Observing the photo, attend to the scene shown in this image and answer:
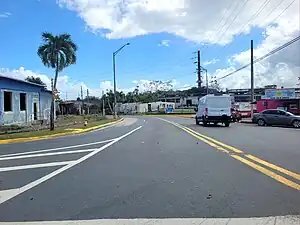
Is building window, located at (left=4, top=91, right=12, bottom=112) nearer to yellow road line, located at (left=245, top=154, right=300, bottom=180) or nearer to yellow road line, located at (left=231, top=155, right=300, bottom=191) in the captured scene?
yellow road line, located at (left=245, top=154, right=300, bottom=180)

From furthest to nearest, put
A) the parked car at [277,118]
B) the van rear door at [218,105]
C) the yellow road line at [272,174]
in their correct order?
the van rear door at [218,105], the parked car at [277,118], the yellow road line at [272,174]

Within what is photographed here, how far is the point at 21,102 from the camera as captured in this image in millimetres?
33500

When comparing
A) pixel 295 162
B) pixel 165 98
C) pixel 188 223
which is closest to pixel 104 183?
pixel 188 223

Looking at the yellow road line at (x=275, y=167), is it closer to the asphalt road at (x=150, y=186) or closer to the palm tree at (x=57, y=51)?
the asphalt road at (x=150, y=186)

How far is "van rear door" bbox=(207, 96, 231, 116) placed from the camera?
31.1 metres

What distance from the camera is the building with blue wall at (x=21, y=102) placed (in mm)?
29544

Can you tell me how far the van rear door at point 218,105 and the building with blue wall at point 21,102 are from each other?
51.3 feet

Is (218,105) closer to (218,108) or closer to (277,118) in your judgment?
(218,108)

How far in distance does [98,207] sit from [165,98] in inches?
5915

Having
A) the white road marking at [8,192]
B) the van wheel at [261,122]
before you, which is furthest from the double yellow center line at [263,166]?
the van wheel at [261,122]

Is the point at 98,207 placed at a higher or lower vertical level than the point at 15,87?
lower

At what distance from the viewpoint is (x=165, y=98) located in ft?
512

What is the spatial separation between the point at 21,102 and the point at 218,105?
17116 millimetres

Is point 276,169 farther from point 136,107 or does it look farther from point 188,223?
point 136,107
